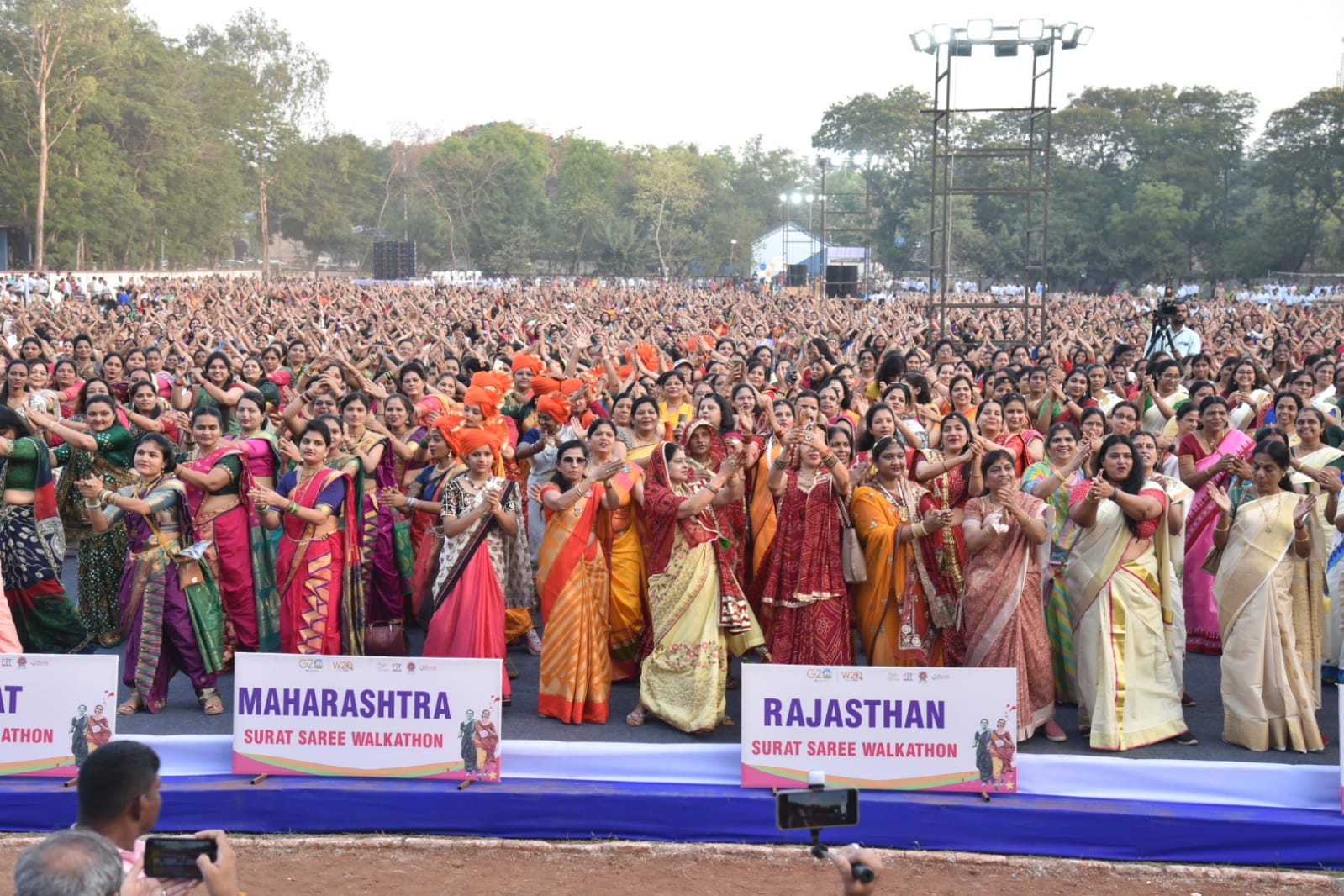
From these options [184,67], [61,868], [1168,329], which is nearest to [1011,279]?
[184,67]

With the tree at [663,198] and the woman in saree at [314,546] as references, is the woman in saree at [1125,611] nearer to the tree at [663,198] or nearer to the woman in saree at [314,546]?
the woman in saree at [314,546]

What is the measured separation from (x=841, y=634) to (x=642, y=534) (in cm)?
109

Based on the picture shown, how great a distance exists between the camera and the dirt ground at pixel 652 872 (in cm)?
453

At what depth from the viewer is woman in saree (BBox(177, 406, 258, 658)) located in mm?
5770

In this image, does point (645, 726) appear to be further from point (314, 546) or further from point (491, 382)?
point (491, 382)

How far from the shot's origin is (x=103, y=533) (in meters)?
6.69

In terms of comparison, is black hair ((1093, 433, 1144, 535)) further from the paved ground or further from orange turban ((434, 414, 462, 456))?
orange turban ((434, 414, 462, 456))

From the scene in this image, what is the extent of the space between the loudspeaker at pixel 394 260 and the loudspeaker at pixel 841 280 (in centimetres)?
1521

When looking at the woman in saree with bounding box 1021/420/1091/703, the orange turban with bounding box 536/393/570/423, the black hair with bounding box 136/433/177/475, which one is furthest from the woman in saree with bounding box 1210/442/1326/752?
the black hair with bounding box 136/433/177/475

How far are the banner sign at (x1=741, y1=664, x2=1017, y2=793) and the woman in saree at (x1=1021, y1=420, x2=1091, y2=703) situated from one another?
0.84m

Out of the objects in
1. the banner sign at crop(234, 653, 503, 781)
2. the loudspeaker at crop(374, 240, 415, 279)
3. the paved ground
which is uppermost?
the loudspeaker at crop(374, 240, 415, 279)

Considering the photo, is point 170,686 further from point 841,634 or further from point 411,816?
point 841,634

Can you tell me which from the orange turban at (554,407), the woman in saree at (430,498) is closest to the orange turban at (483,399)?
the woman in saree at (430,498)

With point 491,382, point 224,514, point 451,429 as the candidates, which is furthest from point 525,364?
point 224,514
